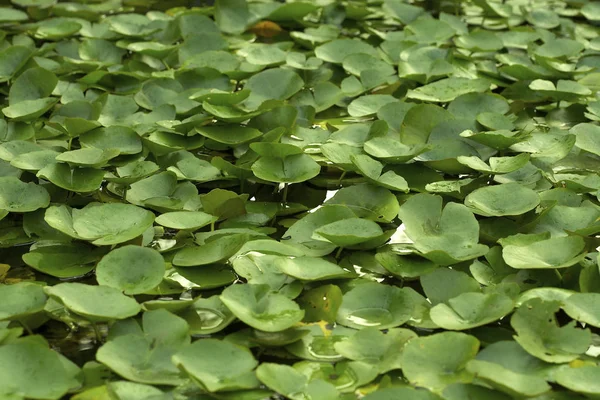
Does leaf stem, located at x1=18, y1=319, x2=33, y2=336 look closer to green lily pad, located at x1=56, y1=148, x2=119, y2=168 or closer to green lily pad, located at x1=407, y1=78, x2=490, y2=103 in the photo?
green lily pad, located at x1=56, y1=148, x2=119, y2=168

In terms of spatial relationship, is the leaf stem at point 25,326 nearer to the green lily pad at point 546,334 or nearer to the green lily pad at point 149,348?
the green lily pad at point 149,348

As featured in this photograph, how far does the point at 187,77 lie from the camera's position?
5.82ft

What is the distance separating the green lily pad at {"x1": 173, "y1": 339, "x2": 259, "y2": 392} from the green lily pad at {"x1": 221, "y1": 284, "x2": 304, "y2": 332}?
47 mm

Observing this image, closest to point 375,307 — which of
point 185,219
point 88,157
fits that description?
point 185,219

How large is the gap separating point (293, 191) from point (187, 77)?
0.46 m

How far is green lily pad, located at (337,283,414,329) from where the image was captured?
42.3 inches

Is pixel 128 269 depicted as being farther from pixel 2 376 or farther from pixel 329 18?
pixel 329 18

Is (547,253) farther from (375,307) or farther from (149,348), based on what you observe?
(149,348)

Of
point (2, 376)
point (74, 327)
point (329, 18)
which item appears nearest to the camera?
point (2, 376)

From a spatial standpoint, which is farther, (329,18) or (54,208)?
(329,18)

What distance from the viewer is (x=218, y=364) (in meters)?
0.96

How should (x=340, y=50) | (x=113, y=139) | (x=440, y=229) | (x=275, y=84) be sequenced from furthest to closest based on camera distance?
(x=340, y=50), (x=275, y=84), (x=113, y=139), (x=440, y=229)

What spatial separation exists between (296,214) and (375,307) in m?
0.32

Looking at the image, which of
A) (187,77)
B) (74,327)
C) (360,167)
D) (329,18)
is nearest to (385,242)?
(360,167)
